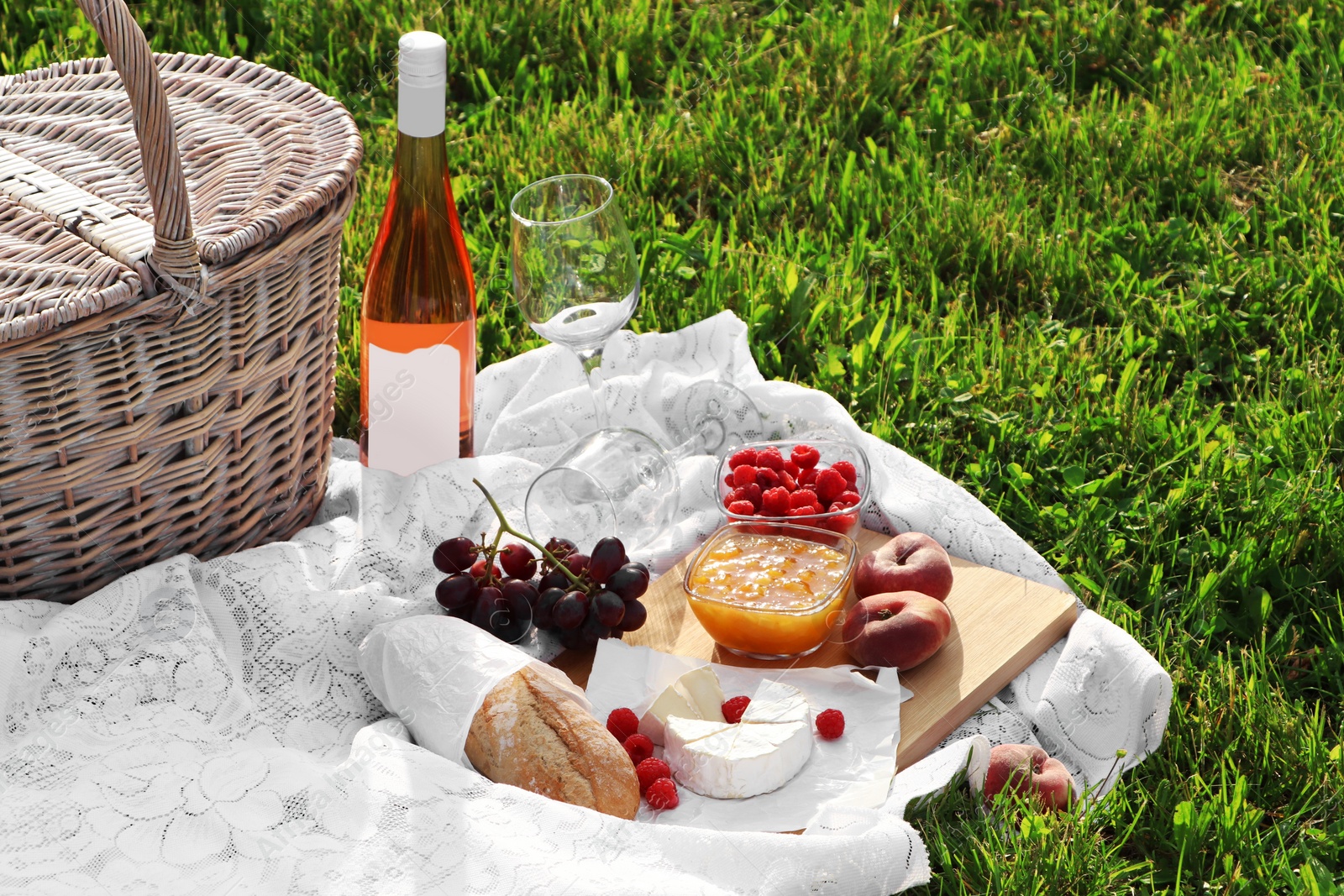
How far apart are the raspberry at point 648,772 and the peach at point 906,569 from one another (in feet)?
1.74

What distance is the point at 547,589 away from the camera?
2182mm

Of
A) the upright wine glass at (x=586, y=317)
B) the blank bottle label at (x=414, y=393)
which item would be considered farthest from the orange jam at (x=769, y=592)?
the blank bottle label at (x=414, y=393)

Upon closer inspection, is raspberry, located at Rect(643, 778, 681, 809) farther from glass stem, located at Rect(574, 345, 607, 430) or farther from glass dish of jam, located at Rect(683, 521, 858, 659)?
glass stem, located at Rect(574, 345, 607, 430)

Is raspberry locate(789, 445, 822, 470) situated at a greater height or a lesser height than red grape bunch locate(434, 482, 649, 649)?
greater

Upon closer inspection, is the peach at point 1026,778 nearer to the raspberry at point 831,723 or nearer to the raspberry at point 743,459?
the raspberry at point 831,723

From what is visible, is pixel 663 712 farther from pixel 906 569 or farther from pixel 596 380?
pixel 596 380

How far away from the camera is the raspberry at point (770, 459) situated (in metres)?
2.44

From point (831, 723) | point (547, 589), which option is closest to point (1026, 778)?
point (831, 723)

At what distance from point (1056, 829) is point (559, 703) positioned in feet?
2.26

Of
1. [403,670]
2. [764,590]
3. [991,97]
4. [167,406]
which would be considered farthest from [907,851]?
[991,97]

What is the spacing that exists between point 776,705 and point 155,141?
1117mm

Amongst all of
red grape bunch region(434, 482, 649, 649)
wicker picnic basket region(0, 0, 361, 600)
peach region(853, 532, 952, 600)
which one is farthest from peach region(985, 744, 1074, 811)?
wicker picnic basket region(0, 0, 361, 600)

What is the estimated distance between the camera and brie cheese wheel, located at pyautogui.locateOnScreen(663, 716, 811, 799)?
1.94m

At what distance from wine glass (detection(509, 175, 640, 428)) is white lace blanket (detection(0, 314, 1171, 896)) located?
285 millimetres
